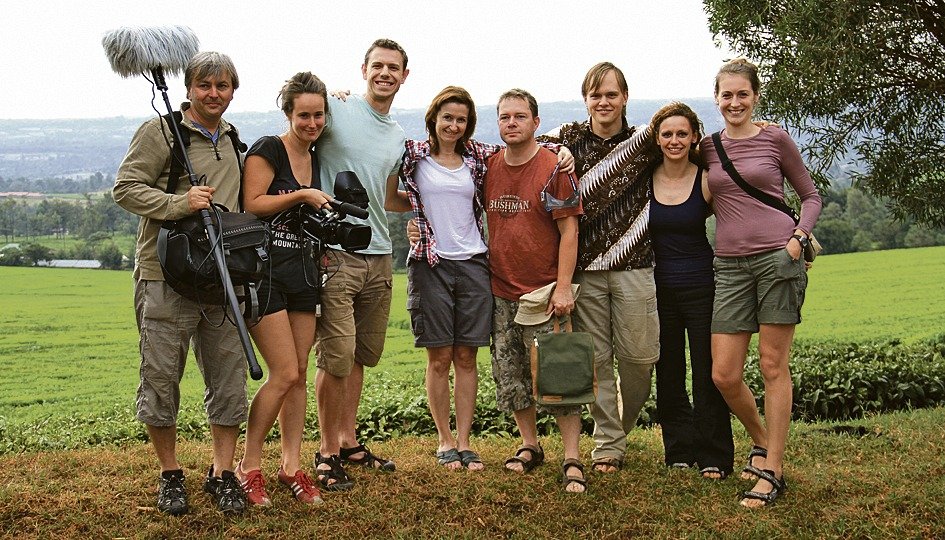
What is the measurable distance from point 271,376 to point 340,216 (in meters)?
1.08

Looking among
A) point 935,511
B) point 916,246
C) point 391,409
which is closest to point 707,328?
point 935,511

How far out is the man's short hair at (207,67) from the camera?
5344 millimetres

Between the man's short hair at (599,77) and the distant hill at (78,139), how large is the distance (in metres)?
65.4

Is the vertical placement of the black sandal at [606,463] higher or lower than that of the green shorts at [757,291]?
lower

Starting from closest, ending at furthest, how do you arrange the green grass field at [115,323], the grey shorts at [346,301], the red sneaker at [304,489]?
the red sneaker at [304,489], the grey shorts at [346,301], the green grass field at [115,323]

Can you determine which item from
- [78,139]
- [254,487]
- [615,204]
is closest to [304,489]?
[254,487]

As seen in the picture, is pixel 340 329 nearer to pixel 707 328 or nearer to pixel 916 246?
pixel 707 328

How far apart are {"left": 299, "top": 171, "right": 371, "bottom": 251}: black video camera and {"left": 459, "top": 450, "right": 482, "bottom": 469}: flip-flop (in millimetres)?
1857

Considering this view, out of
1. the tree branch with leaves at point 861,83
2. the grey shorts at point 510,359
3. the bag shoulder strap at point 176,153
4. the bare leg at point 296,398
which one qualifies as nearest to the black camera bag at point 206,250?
the bag shoulder strap at point 176,153

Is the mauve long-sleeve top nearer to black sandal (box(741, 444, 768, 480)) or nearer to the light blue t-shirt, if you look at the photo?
black sandal (box(741, 444, 768, 480))

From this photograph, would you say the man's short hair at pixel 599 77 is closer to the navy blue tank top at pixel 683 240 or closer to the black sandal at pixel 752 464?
the navy blue tank top at pixel 683 240

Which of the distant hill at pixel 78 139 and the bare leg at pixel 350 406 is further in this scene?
the distant hill at pixel 78 139

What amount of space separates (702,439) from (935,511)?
60.9 inches

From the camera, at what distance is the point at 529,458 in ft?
21.9
